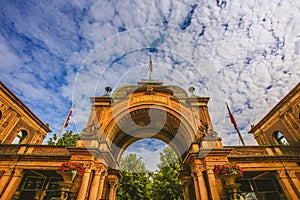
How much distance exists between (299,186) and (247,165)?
130 inches

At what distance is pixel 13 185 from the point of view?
11023 mm

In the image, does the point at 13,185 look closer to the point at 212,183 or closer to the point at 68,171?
the point at 68,171

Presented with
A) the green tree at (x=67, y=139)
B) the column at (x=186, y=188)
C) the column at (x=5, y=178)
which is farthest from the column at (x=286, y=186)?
the green tree at (x=67, y=139)

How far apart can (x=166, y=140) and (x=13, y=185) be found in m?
12.8

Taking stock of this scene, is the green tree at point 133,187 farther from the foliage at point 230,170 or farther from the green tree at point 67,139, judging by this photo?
the foliage at point 230,170

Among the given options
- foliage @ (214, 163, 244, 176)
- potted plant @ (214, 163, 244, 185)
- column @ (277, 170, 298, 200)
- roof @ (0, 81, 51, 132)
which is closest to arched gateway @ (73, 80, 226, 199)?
foliage @ (214, 163, 244, 176)

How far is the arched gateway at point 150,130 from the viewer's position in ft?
33.9

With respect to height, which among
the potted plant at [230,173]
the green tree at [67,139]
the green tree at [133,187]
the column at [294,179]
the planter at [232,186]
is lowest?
the planter at [232,186]

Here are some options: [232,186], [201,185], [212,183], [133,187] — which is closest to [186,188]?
[201,185]

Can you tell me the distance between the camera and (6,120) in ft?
56.3

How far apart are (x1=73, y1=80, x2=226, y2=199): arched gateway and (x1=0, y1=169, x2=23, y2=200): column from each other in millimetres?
4959

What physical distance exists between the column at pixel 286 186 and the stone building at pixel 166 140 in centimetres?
3

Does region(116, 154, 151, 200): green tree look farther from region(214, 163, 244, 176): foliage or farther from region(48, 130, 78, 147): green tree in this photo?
region(214, 163, 244, 176): foliage

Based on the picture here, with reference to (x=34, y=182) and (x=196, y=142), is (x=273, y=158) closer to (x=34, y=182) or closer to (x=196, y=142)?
(x=196, y=142)
